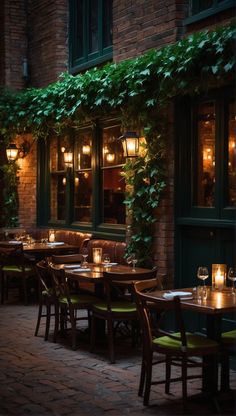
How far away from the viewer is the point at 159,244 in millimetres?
7934

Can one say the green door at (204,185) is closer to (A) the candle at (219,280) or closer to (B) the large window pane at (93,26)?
(A) the candle at (219,280)

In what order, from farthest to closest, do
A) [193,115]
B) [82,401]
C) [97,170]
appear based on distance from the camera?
[97,170], [193,115], [82,401]

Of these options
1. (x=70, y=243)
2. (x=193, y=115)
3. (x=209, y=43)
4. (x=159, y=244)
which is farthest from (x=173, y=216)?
(x=70, y=243)

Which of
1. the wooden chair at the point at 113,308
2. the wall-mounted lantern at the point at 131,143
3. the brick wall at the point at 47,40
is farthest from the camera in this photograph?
the brick wall at the point at 47,40

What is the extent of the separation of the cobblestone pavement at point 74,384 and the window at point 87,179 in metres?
2.93

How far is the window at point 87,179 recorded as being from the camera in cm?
1009

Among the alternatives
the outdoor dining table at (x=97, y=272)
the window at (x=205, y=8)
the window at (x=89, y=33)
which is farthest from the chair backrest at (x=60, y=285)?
the window at (x=89, y=33)

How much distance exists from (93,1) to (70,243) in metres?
4.33

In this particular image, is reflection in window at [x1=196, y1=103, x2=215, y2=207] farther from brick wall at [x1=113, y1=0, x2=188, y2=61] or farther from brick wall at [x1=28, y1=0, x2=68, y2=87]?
brick wall at [x1=28, y1=0, x2=68, y2=87]

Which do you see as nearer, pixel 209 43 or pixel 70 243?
pixel 209 43

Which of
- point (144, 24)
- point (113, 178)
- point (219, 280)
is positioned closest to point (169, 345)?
point (219, 280)

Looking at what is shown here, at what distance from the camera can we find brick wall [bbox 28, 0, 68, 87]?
38.9 ft

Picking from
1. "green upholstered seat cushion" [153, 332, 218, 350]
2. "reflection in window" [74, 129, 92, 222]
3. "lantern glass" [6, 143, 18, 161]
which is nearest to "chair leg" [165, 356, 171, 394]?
"green upholstered seat cushion" [153, 332, 218, 350]

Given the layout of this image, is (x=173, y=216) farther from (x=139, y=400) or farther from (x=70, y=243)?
(x=70, y=243)
